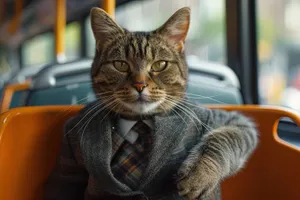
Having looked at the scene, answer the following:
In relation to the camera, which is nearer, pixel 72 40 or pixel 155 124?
pixel 155 124

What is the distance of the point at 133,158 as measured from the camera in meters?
0.95

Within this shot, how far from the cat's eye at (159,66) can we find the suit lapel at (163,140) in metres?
0.12

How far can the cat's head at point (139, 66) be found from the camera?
0.89m

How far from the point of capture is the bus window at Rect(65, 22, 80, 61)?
2.96 m

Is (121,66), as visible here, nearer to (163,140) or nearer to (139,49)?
(139,49)

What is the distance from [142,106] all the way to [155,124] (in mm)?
67

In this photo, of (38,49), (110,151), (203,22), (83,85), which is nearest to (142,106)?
(110,151)

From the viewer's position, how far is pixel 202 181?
83cm

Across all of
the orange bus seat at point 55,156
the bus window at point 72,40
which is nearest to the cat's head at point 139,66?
the orange bus seat at point 55,156

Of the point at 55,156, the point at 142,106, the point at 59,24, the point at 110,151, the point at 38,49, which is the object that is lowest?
the point at 38,49

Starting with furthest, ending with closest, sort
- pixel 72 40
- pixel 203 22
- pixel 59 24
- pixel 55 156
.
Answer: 1. pixel 72 40
2. pixel 59 24
3. pixel 203 22
4. pixel 55 156

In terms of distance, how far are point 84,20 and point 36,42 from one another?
6.16ft

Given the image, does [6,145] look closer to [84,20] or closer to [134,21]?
[134,21]

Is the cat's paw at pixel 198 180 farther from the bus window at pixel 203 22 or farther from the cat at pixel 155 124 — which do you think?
the bus window at pixel 203 22
